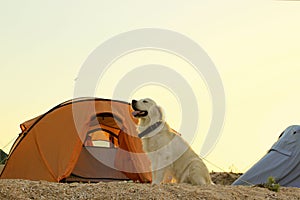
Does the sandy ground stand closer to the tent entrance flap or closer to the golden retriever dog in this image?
the golden retriever dog

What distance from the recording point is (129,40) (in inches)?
453

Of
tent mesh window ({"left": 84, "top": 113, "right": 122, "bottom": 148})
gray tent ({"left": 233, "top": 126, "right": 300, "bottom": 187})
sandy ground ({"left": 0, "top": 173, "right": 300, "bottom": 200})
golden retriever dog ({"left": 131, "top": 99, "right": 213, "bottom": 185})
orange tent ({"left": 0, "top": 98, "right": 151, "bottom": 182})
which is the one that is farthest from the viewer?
tent mesh window ({"left": 84, "top": 113, "right": 122, "bottom": 148})

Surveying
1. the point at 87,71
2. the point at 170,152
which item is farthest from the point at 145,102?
the point at 87,71

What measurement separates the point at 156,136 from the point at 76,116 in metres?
2.48

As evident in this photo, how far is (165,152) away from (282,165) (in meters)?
3.67

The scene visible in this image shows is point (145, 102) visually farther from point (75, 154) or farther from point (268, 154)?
point (268, 154)


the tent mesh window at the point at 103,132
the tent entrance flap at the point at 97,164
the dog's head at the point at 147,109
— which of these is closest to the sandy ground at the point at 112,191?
the dog's head at the point at 147,109

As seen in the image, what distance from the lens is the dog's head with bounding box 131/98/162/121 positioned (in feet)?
30.6

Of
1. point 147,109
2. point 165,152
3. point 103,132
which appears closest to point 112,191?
point 165,152

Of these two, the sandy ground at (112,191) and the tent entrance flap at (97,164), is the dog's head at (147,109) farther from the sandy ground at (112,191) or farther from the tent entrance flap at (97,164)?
the tent entrance flap at (97,164)

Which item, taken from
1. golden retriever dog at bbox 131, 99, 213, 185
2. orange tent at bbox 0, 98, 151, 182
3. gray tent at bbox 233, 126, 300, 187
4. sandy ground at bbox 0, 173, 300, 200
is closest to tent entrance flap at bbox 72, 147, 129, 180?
orange tent at bbox 0, 98, 151, 182

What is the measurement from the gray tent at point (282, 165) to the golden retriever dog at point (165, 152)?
279 cm

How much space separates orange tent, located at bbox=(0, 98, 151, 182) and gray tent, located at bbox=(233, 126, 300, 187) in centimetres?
235

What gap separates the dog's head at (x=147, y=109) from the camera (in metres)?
9.33
